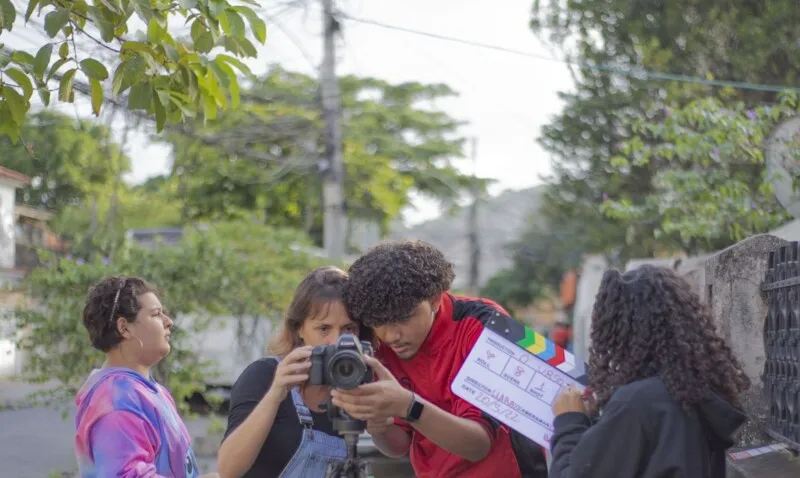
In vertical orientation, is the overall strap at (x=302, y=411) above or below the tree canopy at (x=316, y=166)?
below

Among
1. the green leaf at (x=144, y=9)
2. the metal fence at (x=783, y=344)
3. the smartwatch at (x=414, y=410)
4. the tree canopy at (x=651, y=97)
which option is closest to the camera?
the smartwatch at (x=414, y=410)

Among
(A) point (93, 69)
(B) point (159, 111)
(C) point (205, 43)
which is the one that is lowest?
(B) point (159, 111)

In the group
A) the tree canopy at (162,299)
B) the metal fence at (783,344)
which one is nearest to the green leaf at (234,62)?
the metal fence at (783,344)

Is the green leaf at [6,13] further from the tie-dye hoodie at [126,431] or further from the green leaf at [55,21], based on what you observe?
the tie-dye hoodie at [126,431]

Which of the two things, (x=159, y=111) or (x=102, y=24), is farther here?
(x=159, y=111)

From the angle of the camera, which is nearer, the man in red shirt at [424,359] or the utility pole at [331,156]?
the man in red shirt at [424,359]

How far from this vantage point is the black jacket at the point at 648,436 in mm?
2508

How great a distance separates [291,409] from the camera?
10.2 feet

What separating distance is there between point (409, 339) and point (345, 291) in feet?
0.77

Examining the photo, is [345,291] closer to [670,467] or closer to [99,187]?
[670,467]

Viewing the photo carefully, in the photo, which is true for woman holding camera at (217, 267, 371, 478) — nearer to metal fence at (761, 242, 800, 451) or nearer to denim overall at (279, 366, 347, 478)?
denim overall at (279, 366, 347, 478)

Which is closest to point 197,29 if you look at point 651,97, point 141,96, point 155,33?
point 155,33

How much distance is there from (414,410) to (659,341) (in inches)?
27.3

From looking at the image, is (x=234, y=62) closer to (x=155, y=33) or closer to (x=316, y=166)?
(x=155, y=33)
